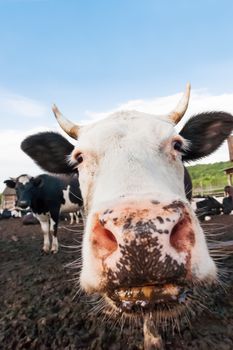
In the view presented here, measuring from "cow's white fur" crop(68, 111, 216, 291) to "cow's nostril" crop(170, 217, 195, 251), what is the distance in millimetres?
48

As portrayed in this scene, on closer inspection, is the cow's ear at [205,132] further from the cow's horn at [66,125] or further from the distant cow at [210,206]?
the distant cow at [210,206]

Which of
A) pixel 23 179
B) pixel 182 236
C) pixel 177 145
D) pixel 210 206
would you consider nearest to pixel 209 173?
pixel 210 206

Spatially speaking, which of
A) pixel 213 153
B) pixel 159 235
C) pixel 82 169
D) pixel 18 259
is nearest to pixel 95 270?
pixel 159 235

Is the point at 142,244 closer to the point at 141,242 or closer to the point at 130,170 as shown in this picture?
the point at 141,242

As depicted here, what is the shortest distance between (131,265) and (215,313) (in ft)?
8.20

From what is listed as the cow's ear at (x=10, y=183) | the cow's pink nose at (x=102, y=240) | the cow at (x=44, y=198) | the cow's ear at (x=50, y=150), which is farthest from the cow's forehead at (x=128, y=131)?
the cow's ear at (x=10, y=183)

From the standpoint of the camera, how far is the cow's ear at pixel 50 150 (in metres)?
4.07

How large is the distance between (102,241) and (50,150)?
2633 mm

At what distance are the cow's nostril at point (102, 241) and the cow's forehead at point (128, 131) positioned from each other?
116 cm

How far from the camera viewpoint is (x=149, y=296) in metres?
1.72

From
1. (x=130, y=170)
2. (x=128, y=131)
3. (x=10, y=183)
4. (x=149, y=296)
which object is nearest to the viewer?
(x=149, y=296)

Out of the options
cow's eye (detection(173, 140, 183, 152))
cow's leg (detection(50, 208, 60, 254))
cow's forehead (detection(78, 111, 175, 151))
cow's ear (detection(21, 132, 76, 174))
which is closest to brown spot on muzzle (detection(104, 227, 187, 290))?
cow's forehead (detection(78, 111, 175, 151))

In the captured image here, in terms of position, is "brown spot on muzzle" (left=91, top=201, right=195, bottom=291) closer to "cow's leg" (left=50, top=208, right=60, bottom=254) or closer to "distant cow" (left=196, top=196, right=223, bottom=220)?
"cow's leg" (left=50, top=208, right=60, bottom=254)

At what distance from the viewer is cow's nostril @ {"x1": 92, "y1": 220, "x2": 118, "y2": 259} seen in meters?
1.75
